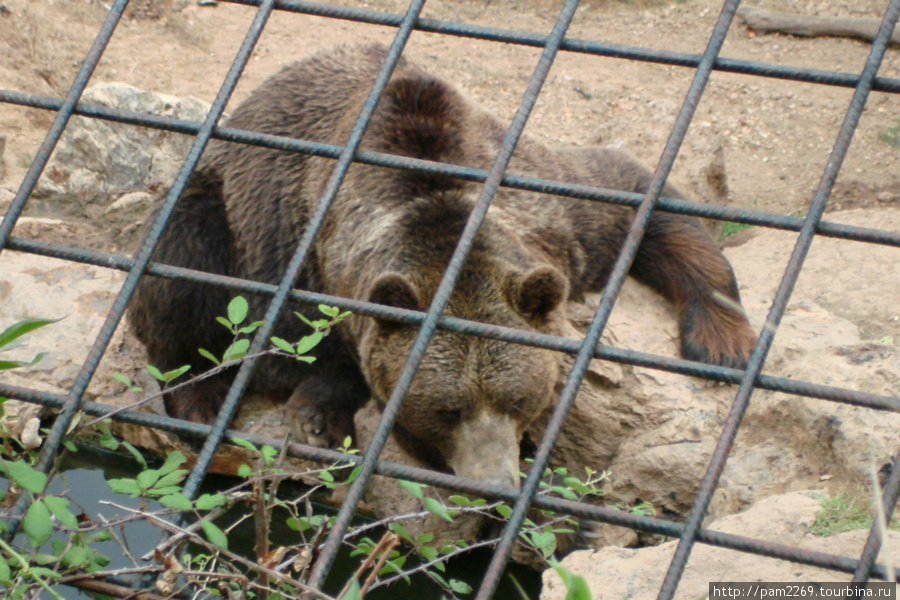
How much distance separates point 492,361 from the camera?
3672 mm

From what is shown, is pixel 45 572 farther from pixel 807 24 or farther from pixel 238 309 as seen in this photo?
pixel 807 24

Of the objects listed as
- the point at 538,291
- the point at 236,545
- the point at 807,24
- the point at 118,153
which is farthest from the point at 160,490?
the point at 807,24

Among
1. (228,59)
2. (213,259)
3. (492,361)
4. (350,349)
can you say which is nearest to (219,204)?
(213,259)

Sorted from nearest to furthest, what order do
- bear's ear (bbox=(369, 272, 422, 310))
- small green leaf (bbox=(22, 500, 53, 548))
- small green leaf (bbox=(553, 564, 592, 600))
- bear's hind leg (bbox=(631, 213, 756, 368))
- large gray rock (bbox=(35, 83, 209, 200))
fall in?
1. small green leaf (bbox=(553, 564, 592, 600))
2. small green leaf (bbox=(22, 500, 53, 548))
3. bear's ear (bbox=(369, 272, 422, 310))
4. bear's hind leg (bbox=(631, 213, 756, 368))
5. large gray rock (bbox=(35, 83, 209, 200))

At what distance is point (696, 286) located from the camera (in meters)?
4.59

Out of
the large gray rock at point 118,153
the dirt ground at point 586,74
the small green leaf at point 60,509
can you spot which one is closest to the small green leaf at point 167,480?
the small green leaf at point 60,509

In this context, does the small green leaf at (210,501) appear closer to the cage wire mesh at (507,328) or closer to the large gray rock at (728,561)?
the cage wire mesh at (507,328)

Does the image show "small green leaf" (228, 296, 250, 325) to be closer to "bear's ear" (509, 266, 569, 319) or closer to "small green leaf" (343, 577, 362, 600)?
"small green leaf" (343, 577, 362, 600)

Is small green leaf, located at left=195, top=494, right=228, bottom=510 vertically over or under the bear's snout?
under

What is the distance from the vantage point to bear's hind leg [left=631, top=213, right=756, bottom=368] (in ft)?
14.3

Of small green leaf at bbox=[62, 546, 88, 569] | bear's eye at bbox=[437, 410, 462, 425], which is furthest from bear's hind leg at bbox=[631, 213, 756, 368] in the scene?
small green leaf at bbox=[62, 546, 88, 569]

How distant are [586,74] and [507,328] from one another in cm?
774

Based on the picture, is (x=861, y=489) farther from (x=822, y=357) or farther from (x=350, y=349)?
(x=350, y=349)

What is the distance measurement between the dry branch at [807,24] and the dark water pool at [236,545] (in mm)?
8097
